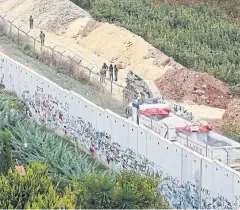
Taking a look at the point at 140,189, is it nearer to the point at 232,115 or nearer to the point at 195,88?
the point at 232,115

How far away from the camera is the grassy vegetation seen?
172 ft

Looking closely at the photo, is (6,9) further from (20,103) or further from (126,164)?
(126,164)

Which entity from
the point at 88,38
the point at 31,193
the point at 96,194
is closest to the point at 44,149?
the point at 96,194

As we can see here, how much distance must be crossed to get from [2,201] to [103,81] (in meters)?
24.3

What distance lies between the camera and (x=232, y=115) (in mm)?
40969

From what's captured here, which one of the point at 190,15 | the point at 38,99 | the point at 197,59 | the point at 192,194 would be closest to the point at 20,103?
the point at 38,99

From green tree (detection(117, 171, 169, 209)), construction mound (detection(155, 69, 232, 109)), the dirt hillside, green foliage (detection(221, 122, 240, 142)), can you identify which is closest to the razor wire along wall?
green tree (detection(117, 171, 169, 209))

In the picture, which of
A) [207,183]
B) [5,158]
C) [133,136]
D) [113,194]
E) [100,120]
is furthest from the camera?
[100,120]

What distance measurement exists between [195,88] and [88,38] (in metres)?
13.6

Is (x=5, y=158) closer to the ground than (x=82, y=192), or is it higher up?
closer to the ground

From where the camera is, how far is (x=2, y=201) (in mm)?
23438

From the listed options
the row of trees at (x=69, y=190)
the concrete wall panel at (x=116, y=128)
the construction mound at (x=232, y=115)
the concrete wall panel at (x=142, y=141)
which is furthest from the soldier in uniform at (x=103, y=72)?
the row of trees at (x=69, y=190)

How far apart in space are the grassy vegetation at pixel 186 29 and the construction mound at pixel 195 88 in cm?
219

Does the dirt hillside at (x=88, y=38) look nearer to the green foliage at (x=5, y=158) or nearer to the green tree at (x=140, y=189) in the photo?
the green tree at (x=140, y=189)
